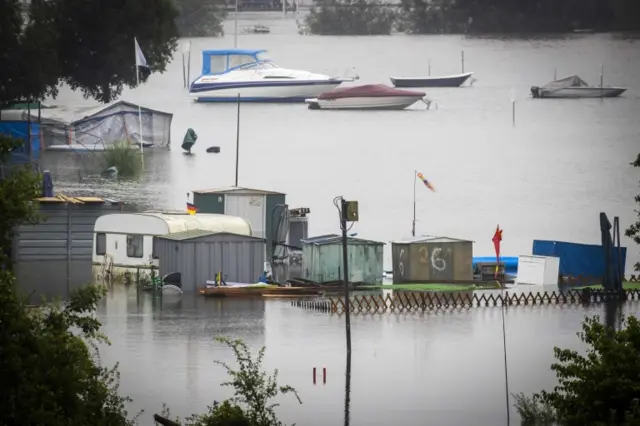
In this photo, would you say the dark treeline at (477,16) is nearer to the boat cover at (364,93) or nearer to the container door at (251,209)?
the boat cover at (364,93)

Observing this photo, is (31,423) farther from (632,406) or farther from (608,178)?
(608,178)

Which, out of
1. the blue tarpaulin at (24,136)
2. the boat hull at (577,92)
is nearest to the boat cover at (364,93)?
the boat hull at (577,92)

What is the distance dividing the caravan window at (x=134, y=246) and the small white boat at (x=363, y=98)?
56.5m

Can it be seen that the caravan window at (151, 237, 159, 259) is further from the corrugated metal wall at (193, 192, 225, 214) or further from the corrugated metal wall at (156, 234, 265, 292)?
the corrugated metal wall at (193, 192, 225, 214)

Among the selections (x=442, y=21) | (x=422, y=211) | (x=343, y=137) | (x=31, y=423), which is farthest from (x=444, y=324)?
(x=442, y=21)

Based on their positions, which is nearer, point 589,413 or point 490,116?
point 589,413

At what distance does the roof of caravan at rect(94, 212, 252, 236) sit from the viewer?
30188 millimetres

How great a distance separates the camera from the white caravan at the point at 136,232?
30.0m

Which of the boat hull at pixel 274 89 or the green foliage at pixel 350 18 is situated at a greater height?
the green foliage at pixel 350 18

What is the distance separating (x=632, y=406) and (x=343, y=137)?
69.9 m

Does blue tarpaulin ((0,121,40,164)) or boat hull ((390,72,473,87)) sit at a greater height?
boat hull ((390,72,473,87))

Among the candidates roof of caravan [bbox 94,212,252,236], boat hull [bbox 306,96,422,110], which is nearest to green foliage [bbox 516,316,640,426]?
roof of caravan [bbox 94,212,252,236]

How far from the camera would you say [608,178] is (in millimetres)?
67500

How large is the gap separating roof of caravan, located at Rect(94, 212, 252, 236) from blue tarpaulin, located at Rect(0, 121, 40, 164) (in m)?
18.8
